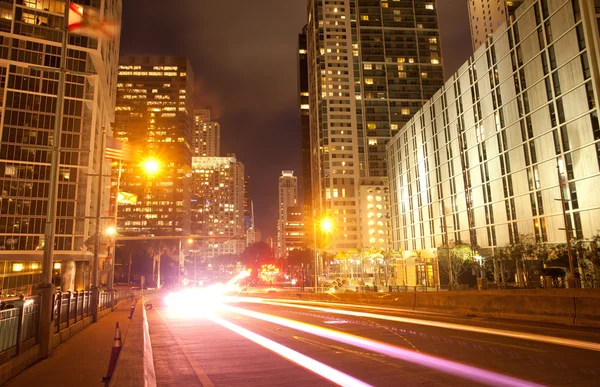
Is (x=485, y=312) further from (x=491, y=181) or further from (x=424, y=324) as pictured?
(x=491, y=181)

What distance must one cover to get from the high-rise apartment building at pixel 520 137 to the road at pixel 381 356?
31717mm

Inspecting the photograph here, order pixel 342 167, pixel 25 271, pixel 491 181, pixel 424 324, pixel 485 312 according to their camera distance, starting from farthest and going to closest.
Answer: pixel 342 167, pixel 25 271, pixel 491 181, pixel 485 312, pixel 424 324

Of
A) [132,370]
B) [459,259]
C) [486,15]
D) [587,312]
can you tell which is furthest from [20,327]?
[486,15]

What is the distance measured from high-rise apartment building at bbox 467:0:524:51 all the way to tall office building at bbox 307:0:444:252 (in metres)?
16.9

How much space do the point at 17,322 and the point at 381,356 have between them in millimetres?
8622

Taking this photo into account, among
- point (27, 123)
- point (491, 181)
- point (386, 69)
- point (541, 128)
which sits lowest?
point (491, 181)

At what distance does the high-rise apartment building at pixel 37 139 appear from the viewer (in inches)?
2788

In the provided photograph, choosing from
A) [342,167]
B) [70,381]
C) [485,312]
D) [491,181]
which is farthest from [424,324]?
[342,167]

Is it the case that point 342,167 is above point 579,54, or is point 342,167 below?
above

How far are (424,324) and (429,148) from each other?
2894 inches

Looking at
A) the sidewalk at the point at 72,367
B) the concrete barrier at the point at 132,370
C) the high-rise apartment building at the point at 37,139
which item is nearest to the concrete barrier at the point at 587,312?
the concrete barrier at the point at 132,370

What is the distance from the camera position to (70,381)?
822cm

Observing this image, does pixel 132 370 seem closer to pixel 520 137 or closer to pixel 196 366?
pixel 196 366

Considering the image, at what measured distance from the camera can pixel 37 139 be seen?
243ft
